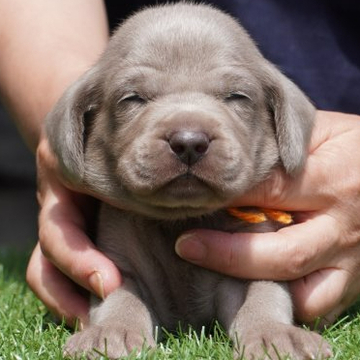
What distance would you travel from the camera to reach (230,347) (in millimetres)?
3471

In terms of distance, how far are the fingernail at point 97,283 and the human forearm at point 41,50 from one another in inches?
41.4

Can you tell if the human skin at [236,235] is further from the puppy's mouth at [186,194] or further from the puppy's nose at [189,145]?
the puppy's nose at [189,145]

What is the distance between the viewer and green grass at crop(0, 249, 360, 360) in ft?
11.0

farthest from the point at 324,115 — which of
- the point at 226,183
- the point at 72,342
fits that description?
the point at 72,342

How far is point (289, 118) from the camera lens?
12.8ft

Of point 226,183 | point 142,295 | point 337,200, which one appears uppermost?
point 226,183

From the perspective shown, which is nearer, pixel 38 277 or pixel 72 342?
pixel 72 342

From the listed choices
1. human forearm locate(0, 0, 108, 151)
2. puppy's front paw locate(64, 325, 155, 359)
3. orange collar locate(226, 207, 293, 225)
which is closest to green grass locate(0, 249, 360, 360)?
puppy's front paw locate(64, 325, 155, 359)

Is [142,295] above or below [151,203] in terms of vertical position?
below

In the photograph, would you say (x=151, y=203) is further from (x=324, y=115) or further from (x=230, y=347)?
(x=324, y=115)

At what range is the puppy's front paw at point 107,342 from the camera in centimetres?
329

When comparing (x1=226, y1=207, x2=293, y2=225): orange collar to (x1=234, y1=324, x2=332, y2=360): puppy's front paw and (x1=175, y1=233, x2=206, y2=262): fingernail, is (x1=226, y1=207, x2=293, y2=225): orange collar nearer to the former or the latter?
(x1=175, y1=233, x2=206, y2=262): fingernail

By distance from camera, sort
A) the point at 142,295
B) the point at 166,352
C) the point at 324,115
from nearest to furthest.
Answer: the point at 166,352 < the point at 142,295 < the point at 324,115

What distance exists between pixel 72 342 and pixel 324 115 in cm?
173
